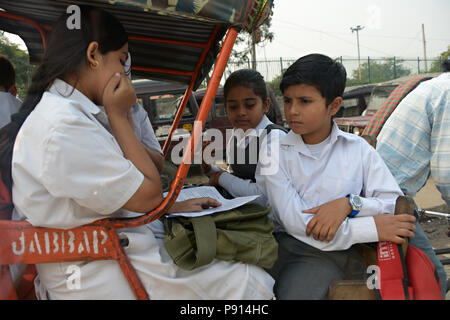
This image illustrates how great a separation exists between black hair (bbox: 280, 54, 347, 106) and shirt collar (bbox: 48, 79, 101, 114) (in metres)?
0.93

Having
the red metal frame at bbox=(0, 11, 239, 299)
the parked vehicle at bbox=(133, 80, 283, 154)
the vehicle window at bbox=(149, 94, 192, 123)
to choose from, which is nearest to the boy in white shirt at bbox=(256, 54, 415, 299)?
the red metal frame at bbox=(0, 11, 239, 299)

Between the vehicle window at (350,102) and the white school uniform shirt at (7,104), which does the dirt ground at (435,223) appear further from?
the vehicle window at (350,102)

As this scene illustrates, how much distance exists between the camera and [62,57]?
131 cm

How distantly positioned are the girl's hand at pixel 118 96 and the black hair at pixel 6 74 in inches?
70.3

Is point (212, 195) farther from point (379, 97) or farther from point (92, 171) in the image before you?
point (379, 97)

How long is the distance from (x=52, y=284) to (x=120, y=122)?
24.9 inches

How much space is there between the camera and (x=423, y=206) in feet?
17.5

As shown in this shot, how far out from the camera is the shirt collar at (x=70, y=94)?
1284 mm

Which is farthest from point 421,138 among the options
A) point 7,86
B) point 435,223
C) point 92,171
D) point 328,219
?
point 435,223

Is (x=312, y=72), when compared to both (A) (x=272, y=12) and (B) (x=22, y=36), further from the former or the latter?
(B) (x=22, y=36)

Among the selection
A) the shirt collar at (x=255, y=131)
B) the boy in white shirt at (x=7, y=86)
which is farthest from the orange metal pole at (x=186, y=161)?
the boy in white shirt at (x=7, y=86)

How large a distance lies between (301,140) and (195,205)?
0.65 m

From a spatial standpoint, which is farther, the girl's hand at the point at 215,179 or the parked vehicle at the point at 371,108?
the parked vehicle at the point at 371,108
